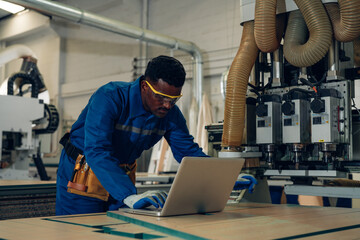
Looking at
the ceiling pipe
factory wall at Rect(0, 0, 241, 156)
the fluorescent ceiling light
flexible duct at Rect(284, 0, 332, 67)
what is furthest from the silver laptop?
the fluorescent ceiling light

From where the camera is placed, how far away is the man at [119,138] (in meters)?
1.68

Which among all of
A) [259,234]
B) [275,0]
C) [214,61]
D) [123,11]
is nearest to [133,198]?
[259,234]

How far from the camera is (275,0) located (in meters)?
2.51

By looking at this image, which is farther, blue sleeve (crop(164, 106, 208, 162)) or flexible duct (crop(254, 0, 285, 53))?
flexible duct (crop(254, 0, 285, 53))

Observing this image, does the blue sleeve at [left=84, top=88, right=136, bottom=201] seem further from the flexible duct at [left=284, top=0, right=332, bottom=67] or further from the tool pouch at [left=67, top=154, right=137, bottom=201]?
the flexible duct at [left=284, top=0, right=332, bottom=67]

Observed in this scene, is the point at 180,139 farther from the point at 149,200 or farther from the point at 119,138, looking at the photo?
the point at 149,200

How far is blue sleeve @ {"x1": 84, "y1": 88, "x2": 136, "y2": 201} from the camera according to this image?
5.47ft

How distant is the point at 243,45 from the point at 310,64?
0.46 meters

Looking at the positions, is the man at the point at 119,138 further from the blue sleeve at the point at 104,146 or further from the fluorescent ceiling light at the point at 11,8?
the fluorescent ceiling light at the point at 11,8

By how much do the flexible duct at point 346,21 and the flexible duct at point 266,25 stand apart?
35cm

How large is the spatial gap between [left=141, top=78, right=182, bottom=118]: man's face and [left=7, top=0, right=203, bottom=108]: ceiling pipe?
12.2ft

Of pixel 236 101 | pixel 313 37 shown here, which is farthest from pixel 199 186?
pixel 313 37

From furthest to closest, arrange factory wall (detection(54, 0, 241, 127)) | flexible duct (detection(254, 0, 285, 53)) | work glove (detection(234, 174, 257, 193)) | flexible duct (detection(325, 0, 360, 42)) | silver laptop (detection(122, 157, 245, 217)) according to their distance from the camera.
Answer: factory wall (detection(54, 0, 241, 127)), flexible duct (detection(254, 0, 285, 53)), flexible duct (detection(325, 0, 360, 42)), work glove (detection(234, 174, 257, 193)), silver laptop (detection(122, 157, 245, 217))

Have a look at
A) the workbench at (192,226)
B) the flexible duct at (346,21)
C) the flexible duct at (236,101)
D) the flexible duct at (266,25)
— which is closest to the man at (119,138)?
the workbench at (192,226)
